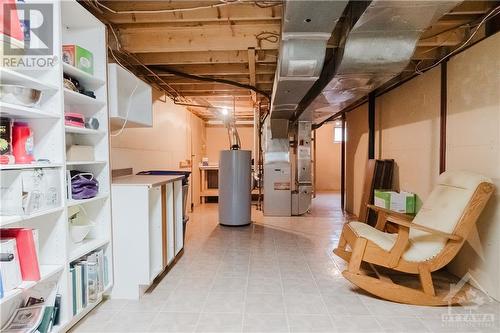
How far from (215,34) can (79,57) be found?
1.25m

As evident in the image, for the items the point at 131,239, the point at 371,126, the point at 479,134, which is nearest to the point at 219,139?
the point at 371,126

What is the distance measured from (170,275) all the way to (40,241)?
128 centimetres

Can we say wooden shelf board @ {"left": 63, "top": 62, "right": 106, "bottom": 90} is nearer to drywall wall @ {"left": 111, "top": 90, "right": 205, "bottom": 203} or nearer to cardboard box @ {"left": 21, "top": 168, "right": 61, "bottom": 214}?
cardboard box @ {"left": 21, "top": 168, "right": 61, "bottom": 214}

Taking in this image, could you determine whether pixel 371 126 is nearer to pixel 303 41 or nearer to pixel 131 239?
pixel 303 41

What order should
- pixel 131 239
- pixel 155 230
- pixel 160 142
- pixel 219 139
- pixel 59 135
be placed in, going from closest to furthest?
pixel 59 135 → pixel 131 239 → pixel 155 230 → pixel 160 142 → pixel 219 139

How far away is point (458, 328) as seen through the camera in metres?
1.84

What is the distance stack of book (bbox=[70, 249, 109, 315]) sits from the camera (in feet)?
5.98

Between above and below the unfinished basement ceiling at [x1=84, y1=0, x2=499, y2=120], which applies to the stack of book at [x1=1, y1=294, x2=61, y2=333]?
below

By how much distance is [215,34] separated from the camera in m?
2.69

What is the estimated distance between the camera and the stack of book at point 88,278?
5.98ft

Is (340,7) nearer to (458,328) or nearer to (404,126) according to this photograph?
(458,328)

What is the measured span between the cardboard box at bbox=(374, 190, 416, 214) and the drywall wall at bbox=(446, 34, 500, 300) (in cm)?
69

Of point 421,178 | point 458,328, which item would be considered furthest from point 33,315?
point 421,178

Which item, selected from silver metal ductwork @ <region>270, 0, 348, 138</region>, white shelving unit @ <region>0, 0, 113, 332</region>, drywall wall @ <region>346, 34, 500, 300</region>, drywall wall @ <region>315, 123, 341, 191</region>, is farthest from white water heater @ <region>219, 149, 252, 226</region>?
drywall wall @ <region>315, 123, 341, 191</region>
